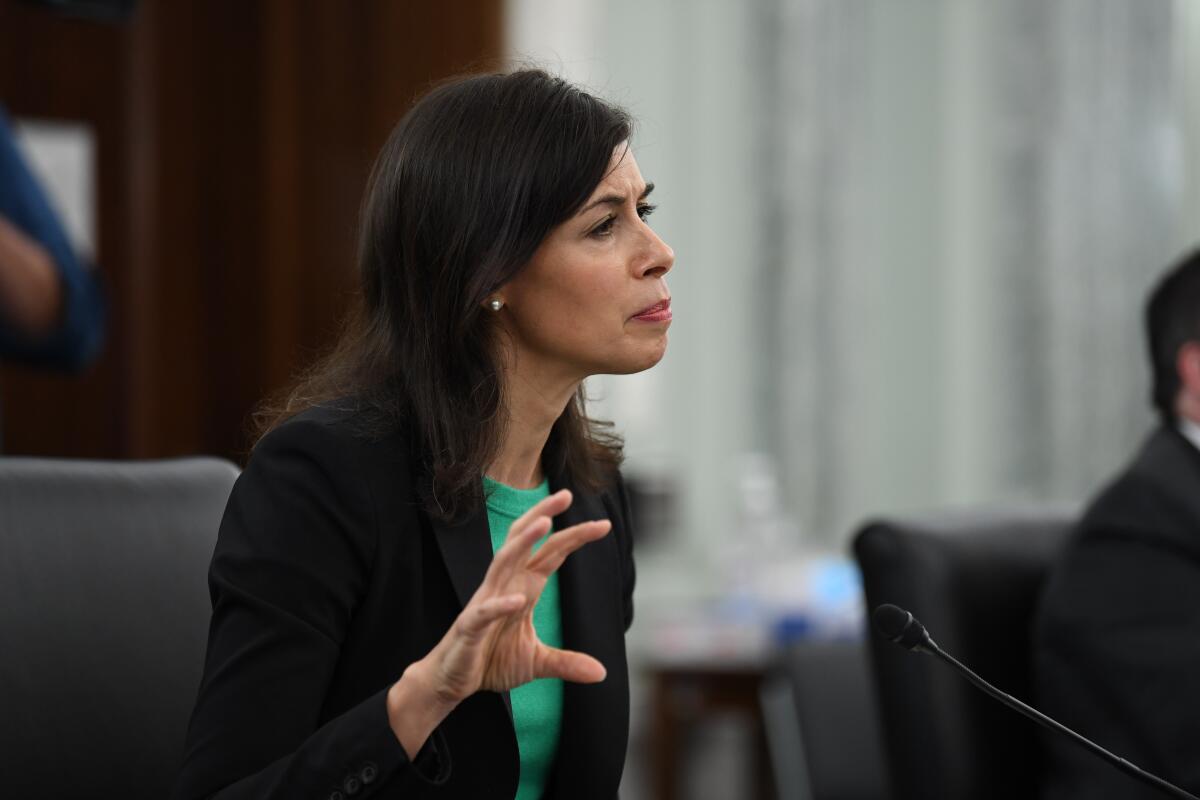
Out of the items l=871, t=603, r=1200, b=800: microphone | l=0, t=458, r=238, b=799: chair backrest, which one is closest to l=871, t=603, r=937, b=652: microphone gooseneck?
l=871, t=603, r=1200, b=800: microphone

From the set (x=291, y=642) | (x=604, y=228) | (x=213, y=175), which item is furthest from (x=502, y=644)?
(x=213, y=175)

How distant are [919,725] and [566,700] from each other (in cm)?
76

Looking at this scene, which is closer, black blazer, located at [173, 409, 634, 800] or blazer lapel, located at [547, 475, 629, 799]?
black blazer, located at [173, 409, 634, 800]

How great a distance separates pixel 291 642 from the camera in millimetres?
1154

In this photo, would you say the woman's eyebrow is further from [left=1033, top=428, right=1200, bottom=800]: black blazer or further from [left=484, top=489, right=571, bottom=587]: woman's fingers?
[left=1033, top=428, right=1200, bottom=800]: black blazer

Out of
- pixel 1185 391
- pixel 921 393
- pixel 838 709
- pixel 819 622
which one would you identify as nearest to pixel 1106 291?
pixel 921 393

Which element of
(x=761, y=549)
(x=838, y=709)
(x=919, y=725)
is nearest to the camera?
(x=919, y=725)

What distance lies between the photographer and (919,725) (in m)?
1.94

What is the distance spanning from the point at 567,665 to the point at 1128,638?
1.15 m

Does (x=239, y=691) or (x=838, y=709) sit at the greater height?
(x=239, y=691)

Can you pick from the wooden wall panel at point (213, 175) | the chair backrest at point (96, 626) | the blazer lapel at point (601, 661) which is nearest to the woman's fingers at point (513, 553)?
the blazer lapel at point (601, 661)

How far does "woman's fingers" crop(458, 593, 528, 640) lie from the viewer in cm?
99

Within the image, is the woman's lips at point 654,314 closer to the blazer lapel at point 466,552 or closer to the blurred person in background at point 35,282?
the blazer lapel at point 466,552

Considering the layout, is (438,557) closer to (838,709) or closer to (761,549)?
(838,709)
